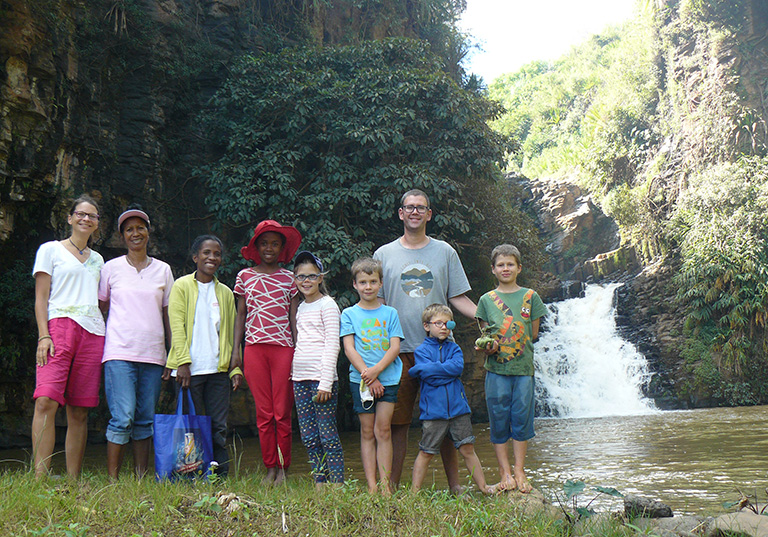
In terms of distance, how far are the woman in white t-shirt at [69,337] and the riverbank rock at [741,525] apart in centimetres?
378

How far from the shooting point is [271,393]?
441 centimetres

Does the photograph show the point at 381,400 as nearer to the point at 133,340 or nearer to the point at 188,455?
the point at 188,455

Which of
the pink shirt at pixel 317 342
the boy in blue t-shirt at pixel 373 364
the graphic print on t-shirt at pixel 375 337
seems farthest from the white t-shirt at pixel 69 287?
the graphic print on t-shirt at pixel 375 337

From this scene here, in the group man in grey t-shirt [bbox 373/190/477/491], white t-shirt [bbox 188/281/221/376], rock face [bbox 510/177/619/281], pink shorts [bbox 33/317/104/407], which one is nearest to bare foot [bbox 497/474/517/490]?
man in grey t-shirt [bbox 373/190/477/491]

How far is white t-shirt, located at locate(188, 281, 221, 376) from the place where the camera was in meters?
4.35

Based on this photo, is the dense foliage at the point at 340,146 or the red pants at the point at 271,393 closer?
the red pants at the point at 271,393

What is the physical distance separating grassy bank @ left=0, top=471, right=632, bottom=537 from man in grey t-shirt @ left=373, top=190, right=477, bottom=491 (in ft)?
2.70

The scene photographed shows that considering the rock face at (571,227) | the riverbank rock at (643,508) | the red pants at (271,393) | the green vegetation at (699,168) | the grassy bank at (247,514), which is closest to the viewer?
the grassy bank at (247,514)

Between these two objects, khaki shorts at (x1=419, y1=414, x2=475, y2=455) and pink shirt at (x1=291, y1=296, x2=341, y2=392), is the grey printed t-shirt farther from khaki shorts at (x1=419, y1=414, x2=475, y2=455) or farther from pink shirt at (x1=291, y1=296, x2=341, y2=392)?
khaki shorts at (x1=419, y1=414, x2=475, y2=455)

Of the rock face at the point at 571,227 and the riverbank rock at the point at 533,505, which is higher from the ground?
the rock face at the point at 571,227

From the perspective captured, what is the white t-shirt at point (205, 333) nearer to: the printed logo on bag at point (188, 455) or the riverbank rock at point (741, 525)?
the printed logo on bag at point (188, 455)

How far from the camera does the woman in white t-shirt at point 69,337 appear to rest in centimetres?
393

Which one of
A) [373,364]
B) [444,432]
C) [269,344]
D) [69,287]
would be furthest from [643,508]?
[69,287]

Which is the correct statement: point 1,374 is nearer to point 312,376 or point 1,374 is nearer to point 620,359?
point 312,376
